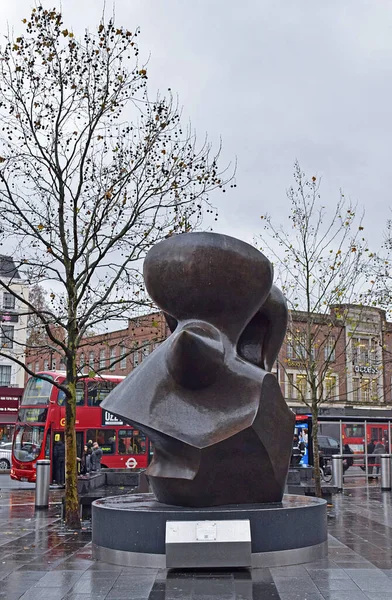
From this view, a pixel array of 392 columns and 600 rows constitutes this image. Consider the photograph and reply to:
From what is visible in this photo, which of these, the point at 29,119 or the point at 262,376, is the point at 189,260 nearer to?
the point at 262,376

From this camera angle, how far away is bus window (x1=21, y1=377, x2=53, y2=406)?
25094 mm

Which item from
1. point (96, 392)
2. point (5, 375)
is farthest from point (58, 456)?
point (5, 375)

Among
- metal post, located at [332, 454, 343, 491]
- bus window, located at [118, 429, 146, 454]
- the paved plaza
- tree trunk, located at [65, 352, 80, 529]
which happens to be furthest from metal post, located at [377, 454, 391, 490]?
tree trunk, located at [65, 352, 80, 529]

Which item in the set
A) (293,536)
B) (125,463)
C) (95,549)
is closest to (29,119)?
(95,549)

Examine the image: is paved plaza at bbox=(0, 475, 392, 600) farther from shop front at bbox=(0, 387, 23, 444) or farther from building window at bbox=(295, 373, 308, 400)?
shop front at bbox=(0, 387, 23, 444)

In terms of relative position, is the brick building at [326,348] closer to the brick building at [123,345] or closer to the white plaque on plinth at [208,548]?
the brick building at [123,345]

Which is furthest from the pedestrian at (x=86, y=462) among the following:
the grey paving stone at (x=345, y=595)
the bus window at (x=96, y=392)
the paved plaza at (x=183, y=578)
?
the grey paving stone at (x=345, y=595)

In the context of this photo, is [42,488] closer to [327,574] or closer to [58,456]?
[58,456]

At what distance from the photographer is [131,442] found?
27.1 meters

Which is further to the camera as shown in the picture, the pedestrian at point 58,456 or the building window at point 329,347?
the pedestrian at point 58,456

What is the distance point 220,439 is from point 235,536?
1.30 metres

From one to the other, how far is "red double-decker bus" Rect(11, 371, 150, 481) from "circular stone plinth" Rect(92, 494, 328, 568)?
15.5 metres

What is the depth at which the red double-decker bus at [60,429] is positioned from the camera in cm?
2486

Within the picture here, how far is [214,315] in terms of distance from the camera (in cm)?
999
